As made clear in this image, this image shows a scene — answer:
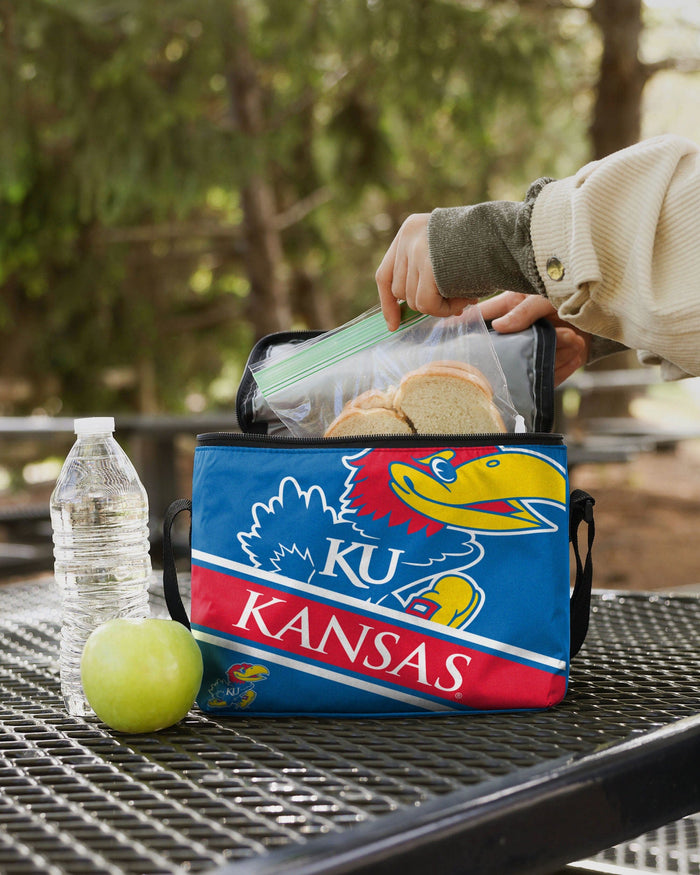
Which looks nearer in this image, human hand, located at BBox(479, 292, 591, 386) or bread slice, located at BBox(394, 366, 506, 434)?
bread slice, located at BBox(394, 366, 506, 434)

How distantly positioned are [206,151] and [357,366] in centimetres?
557

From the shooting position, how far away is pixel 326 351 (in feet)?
4.09

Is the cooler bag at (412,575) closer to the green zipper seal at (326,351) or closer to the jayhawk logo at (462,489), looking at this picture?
the jayhawk logo at (462,489)

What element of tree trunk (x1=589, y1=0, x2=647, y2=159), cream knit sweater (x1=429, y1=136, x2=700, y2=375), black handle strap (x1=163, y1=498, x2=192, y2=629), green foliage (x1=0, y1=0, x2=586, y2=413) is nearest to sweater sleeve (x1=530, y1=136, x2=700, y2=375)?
cream knit sweater (x1=429, y1=136, x2=700, y2=375)

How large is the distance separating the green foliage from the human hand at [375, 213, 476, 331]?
507 cm

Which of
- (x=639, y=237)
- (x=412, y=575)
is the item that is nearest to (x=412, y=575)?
(x=412, y=575)

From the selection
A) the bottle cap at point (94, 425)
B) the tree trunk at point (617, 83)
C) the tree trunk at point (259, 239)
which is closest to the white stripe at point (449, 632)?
the bottle cap at point (94, 425)

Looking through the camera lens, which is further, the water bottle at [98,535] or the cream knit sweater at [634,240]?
the water bottle at [98,535]

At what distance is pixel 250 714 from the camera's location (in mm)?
1107

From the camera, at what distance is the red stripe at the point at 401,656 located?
3.48 ft

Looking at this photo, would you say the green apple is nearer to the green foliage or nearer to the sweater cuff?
the sweater cuff

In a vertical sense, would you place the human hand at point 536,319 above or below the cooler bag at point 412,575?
above

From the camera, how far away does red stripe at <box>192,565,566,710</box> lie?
1.06 metres

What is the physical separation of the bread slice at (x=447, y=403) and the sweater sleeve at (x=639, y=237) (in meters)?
0.15
